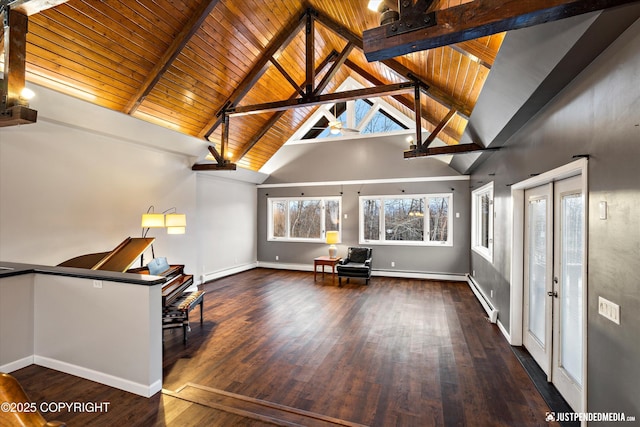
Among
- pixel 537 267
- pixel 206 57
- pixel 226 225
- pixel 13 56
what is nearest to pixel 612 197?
pixel 537 267

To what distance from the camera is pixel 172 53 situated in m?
4.18

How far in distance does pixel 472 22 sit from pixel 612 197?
133cm

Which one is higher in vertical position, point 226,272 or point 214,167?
point 214,167

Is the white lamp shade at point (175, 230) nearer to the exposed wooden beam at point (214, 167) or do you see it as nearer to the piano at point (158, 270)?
the piano at point (158, 270)

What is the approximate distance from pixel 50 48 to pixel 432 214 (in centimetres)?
773

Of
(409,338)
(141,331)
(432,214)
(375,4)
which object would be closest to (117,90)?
(141,331)

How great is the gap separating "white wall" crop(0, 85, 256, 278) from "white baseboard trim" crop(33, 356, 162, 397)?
147cm

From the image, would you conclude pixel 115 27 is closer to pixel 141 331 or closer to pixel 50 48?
pixel 50 48

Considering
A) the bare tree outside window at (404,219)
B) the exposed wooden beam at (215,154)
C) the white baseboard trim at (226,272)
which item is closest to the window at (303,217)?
the white baseboard trim at (226,272)

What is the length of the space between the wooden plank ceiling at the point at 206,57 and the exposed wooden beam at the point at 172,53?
0.01 meters

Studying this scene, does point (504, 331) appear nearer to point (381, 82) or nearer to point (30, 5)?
point (381, 82)

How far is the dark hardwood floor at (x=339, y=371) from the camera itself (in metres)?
Result: 2.36

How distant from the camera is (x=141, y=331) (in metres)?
2.57

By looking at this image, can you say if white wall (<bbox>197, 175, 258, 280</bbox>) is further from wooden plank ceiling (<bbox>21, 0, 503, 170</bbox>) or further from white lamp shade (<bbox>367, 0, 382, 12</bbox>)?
white lamp shade (<bbox>367, 0, 382, 12</bbox>)
